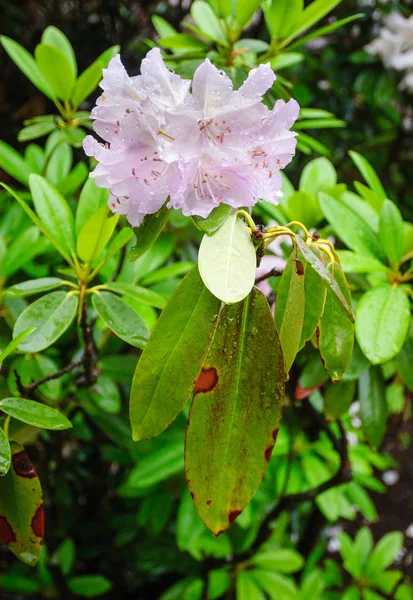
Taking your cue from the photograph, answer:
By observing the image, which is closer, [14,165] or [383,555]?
[14,165]

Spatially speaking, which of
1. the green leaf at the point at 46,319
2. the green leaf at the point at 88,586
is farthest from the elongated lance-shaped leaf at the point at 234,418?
the green leaf at the point at 88,586

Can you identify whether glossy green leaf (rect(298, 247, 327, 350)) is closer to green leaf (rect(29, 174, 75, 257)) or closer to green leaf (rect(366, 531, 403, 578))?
green leaf (rect(29, 174, 75, 257))

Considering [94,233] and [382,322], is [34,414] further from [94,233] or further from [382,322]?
[382,322]

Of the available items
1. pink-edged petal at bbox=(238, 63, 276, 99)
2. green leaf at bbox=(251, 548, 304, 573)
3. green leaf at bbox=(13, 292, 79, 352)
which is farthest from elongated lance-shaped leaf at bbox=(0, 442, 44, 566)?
green leaf at bbox=(251, 548, 304, 573)

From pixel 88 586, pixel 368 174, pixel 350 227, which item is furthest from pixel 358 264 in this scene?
pixel 88 586

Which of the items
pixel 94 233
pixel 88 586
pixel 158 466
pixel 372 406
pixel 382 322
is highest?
pixel 94 233

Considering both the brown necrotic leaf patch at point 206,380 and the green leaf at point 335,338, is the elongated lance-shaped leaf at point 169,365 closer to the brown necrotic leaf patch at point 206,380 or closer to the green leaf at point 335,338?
the brown necrotic leaf patch at point 206,380

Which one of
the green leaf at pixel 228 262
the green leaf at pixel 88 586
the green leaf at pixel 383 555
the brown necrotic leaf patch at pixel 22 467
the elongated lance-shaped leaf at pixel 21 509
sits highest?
the green leaf at pixel 228 262
